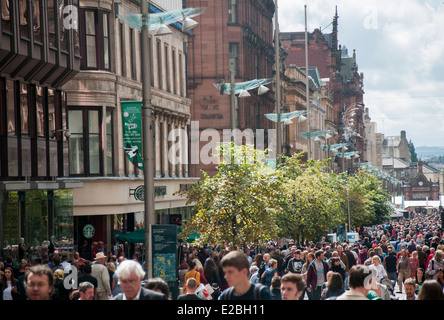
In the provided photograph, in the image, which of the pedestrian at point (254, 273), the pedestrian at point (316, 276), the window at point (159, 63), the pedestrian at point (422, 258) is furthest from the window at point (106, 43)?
the pedestrian at point (316, 276)

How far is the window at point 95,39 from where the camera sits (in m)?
34.3

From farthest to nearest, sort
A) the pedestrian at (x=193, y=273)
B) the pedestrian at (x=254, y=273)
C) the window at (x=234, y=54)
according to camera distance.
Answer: the window at (x=234, y=54) < the pedestrian at (x=254, y=273) < the pedestrian at (x=193, y=273)

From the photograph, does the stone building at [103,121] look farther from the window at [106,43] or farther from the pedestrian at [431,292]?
the pedestrian at [431,292]

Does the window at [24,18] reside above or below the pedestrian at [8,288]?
above

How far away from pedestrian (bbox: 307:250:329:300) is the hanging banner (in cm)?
638

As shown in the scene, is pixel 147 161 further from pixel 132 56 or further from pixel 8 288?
pixel 132 56

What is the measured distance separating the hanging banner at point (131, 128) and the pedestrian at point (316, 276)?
638cm

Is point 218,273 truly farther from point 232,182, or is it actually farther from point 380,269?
point 232,182

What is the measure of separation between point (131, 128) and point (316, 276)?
7.23 m

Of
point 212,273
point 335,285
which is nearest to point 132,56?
point 212,273

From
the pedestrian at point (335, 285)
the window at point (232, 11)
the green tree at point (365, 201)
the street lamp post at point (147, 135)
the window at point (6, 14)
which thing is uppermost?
the window at point (232, 11)

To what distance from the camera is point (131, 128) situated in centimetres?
2445

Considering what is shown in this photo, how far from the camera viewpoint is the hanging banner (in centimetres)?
2397
